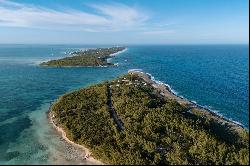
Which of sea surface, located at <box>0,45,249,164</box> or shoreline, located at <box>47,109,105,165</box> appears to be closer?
shoreline, located at <box>47,109,105,165</box>

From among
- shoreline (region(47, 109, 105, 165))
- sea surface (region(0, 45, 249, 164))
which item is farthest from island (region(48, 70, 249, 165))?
sea surface (region(0, 45, 249, 164))

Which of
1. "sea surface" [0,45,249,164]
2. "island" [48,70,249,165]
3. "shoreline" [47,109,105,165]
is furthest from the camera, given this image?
"sea surface" [0,45,249,164]

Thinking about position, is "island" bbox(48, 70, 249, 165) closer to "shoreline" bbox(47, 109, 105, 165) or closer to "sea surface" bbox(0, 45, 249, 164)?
"shoreline" bbox(47, 109, 105, 165)

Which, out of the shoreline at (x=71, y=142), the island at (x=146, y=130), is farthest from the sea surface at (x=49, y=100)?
the island at (x=146, y=130)

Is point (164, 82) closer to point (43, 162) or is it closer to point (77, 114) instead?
point (77, 114)

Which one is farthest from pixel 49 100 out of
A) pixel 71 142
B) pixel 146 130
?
pixel 146 130

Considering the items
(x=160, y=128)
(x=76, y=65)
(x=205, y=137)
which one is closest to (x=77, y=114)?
(x=160, y=128)

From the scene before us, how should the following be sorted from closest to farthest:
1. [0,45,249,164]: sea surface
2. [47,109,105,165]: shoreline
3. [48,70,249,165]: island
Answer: [48,70,249,165]: island
[47,109,105,165]: shoreline
[0,45,249,164]: sea surface

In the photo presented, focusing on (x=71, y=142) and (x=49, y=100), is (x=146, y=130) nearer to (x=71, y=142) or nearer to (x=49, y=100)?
(x=71, y=142)

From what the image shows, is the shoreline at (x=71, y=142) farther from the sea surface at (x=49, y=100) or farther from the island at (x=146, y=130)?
the sea surface at (x=49, y=100)
